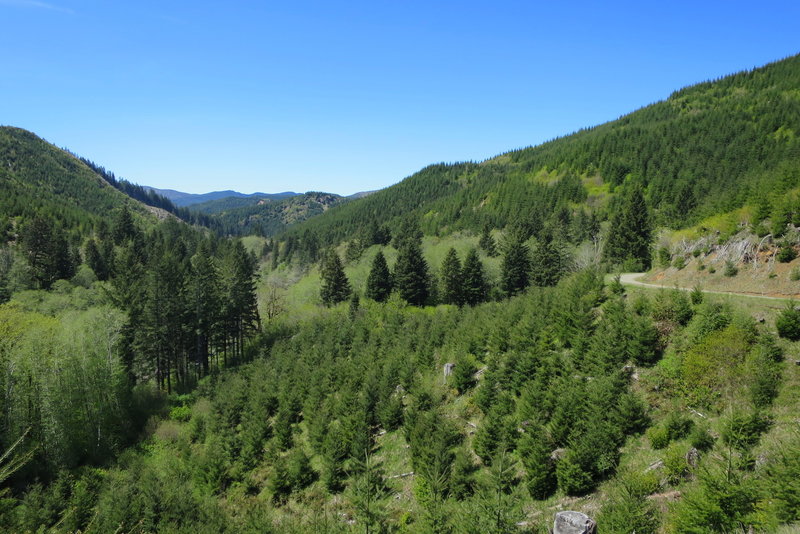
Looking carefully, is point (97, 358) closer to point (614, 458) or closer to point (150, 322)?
point (150, 322)

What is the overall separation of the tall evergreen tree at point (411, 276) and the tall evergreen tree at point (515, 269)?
13.1m

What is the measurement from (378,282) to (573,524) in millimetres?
54897

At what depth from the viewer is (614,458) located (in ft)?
51.4

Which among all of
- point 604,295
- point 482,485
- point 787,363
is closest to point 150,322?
point 482,485

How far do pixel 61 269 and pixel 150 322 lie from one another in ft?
163

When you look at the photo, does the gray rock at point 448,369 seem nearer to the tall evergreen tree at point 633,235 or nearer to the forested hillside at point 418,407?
the forested hillside at point 418,407

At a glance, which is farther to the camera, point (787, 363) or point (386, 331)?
point (386, 331)

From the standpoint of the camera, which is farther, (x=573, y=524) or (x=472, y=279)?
(x=472, y=279)

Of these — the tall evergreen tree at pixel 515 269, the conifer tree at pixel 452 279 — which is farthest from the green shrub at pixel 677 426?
the tall evergreen tree at pixel 515 269

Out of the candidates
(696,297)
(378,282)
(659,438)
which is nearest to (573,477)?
(659,438)

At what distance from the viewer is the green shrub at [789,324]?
1667 centimetres

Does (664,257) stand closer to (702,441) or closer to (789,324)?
(789,324)

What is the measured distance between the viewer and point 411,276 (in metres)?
62.8


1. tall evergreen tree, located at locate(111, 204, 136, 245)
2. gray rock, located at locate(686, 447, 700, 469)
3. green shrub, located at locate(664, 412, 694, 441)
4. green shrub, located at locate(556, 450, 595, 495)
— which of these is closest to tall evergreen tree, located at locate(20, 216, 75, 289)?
tall evergreen tree, located at locate(111, 204, 136, 245)
